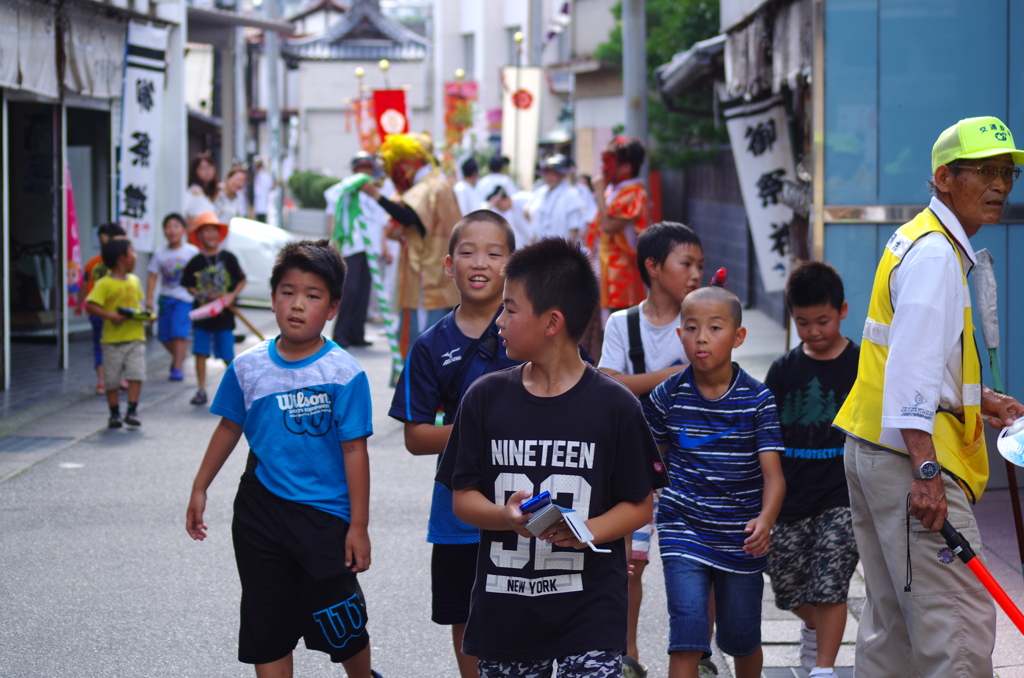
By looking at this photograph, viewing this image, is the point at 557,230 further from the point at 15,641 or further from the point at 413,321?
the point at 15,641

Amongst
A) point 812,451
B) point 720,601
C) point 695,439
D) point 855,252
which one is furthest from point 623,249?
point 720,601

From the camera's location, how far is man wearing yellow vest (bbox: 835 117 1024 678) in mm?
3402

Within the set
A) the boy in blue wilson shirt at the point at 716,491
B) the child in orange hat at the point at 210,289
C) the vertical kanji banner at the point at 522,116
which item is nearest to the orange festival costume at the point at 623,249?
the child in orange hat at the point at 210,289

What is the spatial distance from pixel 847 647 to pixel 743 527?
133 cm

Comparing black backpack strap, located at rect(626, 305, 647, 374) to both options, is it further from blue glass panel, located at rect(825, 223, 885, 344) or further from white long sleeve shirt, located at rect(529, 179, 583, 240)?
white long sleeve shirt, located at rect(529, 179, 583, 240)

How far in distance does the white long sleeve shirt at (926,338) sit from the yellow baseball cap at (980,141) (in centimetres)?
21

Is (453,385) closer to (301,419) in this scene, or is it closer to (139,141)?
(301,419)

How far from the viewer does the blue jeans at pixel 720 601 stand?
12.6ft

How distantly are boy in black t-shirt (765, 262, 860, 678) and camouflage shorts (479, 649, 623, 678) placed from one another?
1.46 meters

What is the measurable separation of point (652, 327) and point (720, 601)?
116 centimetres

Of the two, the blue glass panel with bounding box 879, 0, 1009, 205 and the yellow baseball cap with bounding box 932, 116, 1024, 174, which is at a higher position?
the blue glass panel with bounding box 879, 0, 1009, 205

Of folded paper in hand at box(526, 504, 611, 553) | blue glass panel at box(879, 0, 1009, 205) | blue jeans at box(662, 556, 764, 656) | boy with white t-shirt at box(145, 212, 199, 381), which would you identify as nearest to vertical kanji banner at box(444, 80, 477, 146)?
boy with white t-shirt at box(145, 212, 199, 381)

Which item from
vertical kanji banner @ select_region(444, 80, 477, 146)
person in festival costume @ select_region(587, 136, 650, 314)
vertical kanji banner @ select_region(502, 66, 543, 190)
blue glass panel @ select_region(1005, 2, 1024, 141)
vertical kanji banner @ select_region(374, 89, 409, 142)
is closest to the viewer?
blue glass panel @ select_region(1005, 2, 1024, 141)

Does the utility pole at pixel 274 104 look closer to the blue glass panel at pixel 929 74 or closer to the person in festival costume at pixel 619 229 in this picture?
the person in festival costume at pixel 619 229
